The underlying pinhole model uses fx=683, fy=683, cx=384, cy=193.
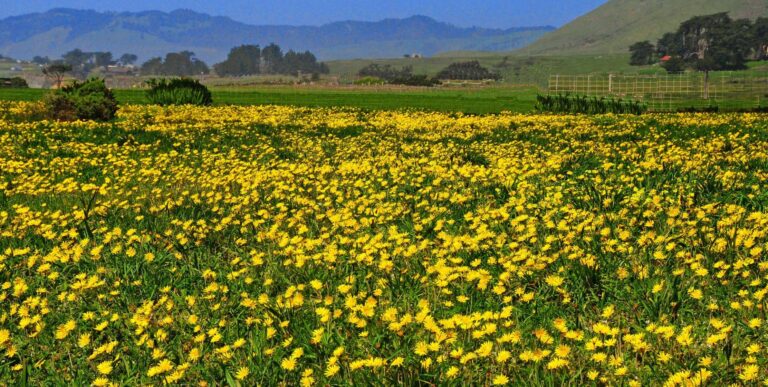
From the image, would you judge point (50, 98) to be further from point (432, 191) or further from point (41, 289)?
point (41, 289)

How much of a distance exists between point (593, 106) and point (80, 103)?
2437 cm

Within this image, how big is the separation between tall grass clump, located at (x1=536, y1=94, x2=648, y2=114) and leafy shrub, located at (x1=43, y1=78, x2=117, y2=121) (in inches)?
876

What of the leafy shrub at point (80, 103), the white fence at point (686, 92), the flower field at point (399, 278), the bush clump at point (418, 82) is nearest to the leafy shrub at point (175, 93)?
the leafy shrub at point (80, 103)

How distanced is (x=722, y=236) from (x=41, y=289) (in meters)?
6.52

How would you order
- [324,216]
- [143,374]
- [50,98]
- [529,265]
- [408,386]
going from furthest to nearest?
[50,98]
[324,216]
[529,265]
[143,374]
[408,386]

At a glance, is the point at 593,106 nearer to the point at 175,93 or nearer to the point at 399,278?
the point at 175,93

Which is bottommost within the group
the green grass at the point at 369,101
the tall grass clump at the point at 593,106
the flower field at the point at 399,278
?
the flower field at the point at 399,278

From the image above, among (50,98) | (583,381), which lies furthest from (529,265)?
(50,98)

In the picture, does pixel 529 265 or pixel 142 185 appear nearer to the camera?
pixel 529 265

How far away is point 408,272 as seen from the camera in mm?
6645

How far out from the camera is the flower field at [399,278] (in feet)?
14.7

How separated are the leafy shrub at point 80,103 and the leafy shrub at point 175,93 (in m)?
10.7

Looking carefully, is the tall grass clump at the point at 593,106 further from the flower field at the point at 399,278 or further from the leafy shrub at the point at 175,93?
the flower field at the point at 399,278

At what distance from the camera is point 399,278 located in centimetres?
652
